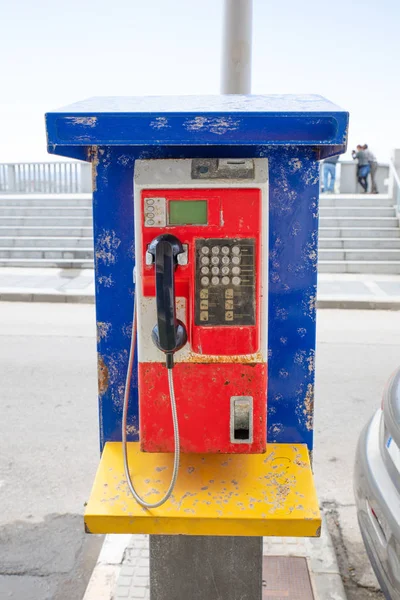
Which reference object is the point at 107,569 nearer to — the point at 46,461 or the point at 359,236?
the point at 46,461

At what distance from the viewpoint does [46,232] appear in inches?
482

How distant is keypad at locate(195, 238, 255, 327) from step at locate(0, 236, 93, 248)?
10144 millimetres

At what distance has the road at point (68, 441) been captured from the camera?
2793 millimetres

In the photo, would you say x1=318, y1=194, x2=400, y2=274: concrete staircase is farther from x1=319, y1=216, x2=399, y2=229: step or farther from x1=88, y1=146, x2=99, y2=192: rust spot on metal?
x1=88, y1=146, x2=99, y2=192: rust spot on metal

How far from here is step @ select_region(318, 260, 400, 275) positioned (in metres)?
11.1

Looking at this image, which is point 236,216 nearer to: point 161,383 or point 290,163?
point 290,163

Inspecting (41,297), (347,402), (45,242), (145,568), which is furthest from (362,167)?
(145,568)

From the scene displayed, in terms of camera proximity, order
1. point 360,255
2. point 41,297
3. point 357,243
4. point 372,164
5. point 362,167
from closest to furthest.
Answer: point 41,297 < point 360,255 < point 357,243 < point 372,164 < point 362,167

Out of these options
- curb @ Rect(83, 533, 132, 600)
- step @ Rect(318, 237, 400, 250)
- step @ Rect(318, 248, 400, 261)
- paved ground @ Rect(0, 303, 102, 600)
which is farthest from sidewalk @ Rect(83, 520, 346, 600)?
step @ Rect(318, 237, 400, 250)

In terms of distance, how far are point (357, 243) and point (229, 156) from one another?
1001 cm

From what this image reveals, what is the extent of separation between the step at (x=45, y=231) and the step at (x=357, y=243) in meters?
4.49

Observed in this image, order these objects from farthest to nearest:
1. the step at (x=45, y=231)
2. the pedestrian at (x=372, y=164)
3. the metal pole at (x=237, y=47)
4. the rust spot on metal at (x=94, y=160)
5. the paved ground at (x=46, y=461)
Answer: the pedestrian at (x=372, y=164) < the step at (x=45, y=231) < the metal pole at (x=237, y=47) < the paved ground at (x=46, y=461) < the rust spot on metal at (x=94, y=160)

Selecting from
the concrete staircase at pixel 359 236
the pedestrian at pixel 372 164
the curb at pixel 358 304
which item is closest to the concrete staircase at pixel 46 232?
the concrete staircase at pixel 359 236

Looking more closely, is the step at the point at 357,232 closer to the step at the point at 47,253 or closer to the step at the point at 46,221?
the step at the point at 47,253
